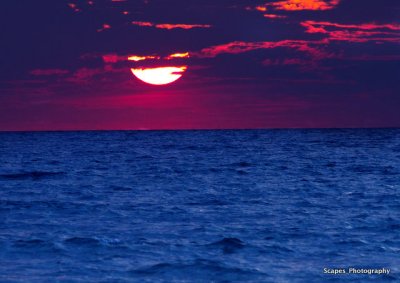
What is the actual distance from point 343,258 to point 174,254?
395 cm

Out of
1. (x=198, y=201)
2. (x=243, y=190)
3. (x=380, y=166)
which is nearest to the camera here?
(x=198, y=201)

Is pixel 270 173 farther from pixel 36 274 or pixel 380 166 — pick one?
pixel 36 274

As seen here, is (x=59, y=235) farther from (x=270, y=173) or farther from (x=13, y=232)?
(x=270, y=173)

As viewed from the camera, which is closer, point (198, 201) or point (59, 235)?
point (59, 235)

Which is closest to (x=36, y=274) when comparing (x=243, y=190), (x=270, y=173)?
(x=243, y=190)

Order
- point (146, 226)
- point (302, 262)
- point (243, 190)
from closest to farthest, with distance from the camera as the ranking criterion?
1. point (302, 262)
2. point (146, 226)
3. point (243, 190)

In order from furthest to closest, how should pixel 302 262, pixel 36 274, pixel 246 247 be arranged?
pixel 246 247
pixel 302 262
pixel 36 274

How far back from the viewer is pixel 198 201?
25.1 metres

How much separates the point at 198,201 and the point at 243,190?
4.98 meters

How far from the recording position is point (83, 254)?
14.9 meters

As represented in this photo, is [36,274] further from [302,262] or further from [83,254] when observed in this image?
[302,262]

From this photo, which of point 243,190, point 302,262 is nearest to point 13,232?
point 302,262

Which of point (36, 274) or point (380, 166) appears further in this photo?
point (380, 166)

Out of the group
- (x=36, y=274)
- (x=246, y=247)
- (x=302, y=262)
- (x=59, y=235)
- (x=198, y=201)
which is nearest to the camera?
(x=36, y=274)
